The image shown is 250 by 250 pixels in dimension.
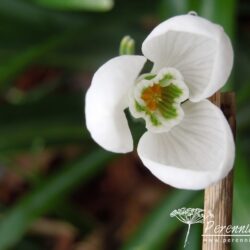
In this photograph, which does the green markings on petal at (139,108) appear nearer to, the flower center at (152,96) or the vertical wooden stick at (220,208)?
the flower center at (152,96)

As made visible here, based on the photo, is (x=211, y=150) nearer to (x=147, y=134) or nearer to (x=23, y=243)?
(x=147, y=134)

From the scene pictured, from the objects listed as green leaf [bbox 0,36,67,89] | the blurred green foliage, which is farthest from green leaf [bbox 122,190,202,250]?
green leaf [bbox 0,36,67,89]

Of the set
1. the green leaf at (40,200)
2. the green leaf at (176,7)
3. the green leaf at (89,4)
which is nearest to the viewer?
the green leaf at (89,4)

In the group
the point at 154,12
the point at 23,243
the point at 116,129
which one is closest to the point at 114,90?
the point at 116,129

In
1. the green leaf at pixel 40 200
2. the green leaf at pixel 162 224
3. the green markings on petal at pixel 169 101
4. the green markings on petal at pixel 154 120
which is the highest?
the green markings on petal at pixel 169 101

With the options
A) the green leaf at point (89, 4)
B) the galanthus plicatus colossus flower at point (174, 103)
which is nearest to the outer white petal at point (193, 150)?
the galanthus plicatus colossus flower at point (174, 103)

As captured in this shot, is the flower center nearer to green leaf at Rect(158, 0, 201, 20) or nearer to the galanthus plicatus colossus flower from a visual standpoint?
the galanthus plicatus colossus flower

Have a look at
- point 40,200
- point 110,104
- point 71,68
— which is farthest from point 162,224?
point 71,68

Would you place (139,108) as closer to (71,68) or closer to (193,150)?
(193,150)
